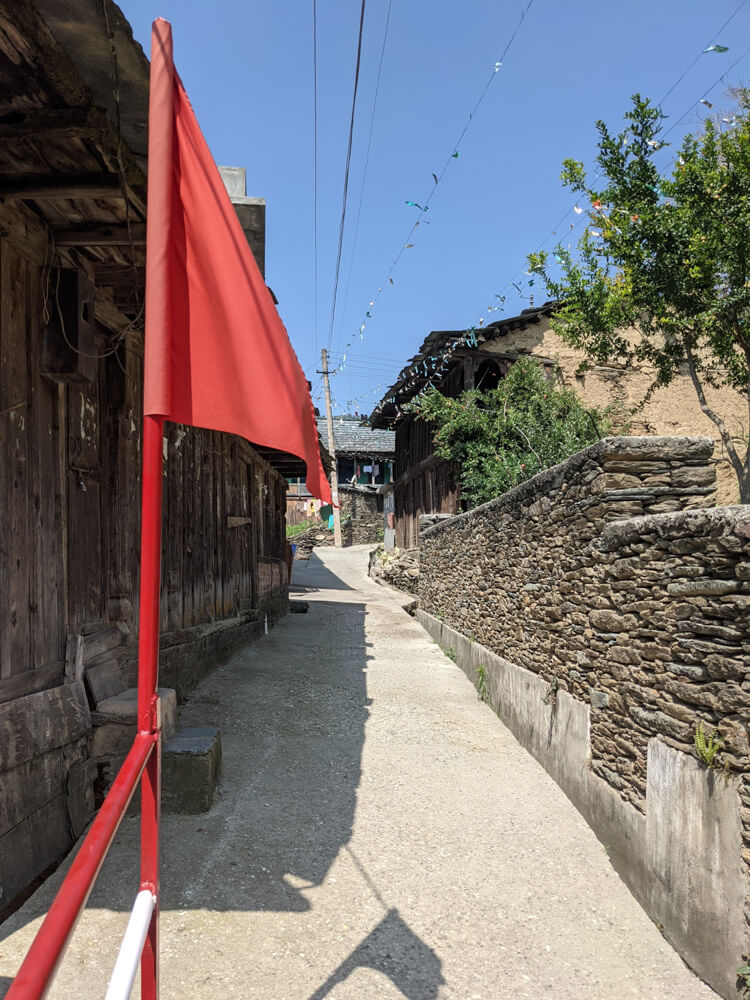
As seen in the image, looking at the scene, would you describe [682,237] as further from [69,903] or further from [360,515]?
[360,515]

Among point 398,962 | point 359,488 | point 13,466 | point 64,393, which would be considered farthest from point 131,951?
point 359,488

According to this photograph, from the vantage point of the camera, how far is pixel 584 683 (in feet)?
15.2

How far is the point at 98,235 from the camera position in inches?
138

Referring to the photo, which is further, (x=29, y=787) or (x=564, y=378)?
(x=564, y=378)

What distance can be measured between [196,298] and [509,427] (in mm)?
10152

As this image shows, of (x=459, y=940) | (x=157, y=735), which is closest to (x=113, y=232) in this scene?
(x=157, y=735)

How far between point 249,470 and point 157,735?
821 cm

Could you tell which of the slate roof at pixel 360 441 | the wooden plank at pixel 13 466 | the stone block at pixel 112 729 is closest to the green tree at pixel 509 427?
the stone block at pixel 112 729

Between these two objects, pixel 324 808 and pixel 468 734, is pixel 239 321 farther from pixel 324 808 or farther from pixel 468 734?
pixel 468 734

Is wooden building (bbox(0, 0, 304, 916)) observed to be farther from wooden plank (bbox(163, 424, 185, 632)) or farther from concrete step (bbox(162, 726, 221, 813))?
wooden plank (bbox(163, 424, 185, 632))

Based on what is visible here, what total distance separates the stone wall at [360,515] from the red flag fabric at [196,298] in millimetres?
32085

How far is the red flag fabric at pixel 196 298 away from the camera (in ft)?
5.59

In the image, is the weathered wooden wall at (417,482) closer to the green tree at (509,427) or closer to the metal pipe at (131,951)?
the green tree at (509,427)

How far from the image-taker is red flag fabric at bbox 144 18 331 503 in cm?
170
